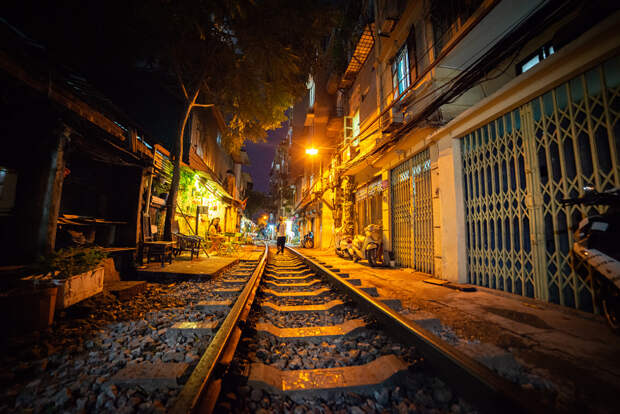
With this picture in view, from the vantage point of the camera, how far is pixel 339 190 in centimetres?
1371

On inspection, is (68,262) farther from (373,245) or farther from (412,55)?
(412,55)

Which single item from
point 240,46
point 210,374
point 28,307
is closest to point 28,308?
point 28,307

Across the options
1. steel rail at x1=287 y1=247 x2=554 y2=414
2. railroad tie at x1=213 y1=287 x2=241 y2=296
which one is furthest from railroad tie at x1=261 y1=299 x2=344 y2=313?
steel rail at x1=287 y1=247 x2=554 y2=414

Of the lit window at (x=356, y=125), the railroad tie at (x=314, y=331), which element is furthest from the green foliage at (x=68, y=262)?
the lit window at (x=356, y=125)

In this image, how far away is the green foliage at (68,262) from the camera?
328 centimetres

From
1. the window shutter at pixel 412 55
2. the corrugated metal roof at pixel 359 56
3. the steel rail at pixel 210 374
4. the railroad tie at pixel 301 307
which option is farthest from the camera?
the corrugated metal roof at pixel 359 56

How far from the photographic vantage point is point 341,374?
5.86ft

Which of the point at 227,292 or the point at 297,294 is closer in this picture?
the point at 227,292

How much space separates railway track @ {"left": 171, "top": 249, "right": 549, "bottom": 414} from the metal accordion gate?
3.17 metres

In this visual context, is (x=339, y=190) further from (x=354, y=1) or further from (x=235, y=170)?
(x=235, y=170)

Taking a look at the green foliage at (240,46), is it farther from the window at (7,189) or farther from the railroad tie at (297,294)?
the railroad tie at (297,294)

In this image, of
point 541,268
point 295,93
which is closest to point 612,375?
point 541,268

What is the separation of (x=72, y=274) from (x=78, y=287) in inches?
8.4

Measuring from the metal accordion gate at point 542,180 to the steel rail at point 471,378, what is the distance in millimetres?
3071
